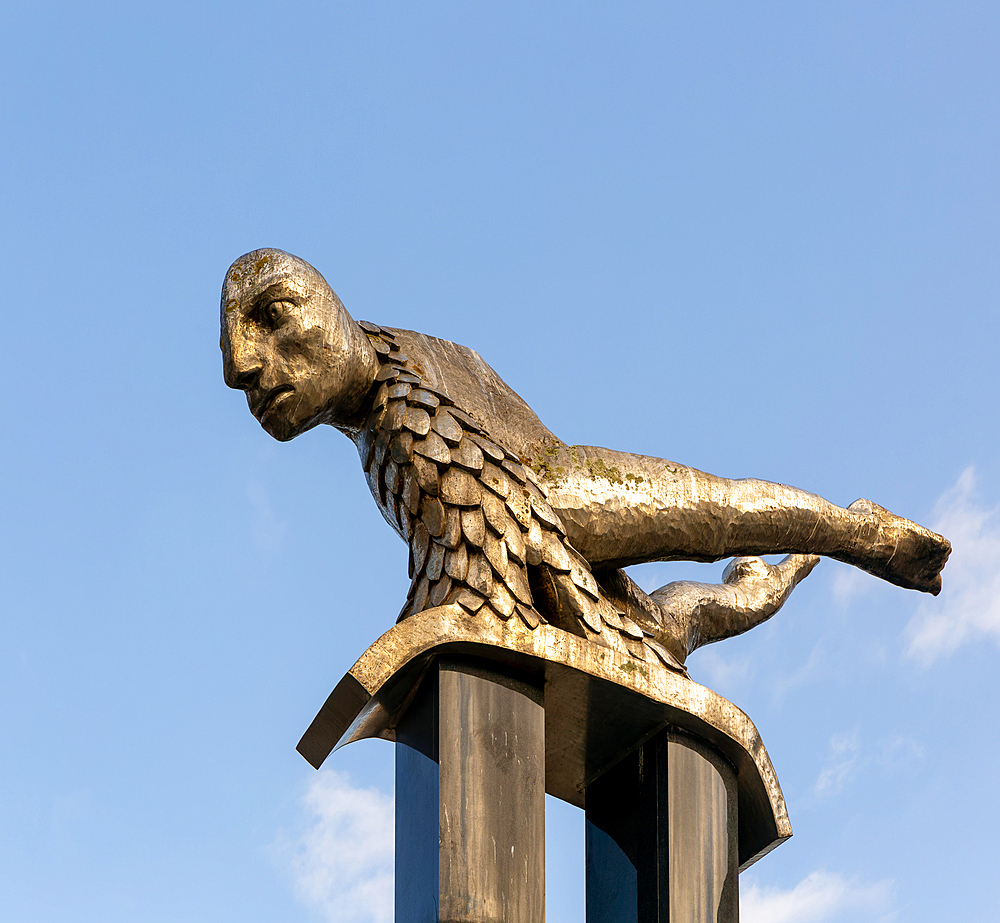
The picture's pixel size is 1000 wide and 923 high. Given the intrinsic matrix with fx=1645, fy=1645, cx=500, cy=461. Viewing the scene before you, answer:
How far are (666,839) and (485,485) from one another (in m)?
1.10

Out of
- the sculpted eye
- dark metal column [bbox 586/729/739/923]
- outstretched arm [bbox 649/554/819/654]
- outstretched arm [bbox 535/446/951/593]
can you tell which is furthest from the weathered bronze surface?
the sculpted eye

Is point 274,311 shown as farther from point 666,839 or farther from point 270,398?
point 666,839

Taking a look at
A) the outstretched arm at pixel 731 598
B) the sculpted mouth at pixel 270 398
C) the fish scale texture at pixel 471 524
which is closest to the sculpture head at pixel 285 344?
the sculpted mouth at pixel 270 398

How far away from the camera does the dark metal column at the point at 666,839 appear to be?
14.7ft

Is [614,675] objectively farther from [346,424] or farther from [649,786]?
[346,424]

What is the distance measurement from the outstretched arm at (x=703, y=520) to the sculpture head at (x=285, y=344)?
713mm

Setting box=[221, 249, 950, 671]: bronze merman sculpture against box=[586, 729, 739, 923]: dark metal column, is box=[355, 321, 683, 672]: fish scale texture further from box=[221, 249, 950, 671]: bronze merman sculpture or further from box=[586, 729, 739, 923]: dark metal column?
box=[586, 729, 739, 923]: dark metal column

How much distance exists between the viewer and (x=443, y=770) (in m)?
4.22

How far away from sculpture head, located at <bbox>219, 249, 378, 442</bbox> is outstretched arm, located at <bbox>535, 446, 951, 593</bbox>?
2.34ft

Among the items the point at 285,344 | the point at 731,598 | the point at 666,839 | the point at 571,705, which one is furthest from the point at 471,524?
the point at 731,598

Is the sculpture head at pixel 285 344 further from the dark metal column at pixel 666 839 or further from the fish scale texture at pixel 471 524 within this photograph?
the dark metal column at pixel 666 839

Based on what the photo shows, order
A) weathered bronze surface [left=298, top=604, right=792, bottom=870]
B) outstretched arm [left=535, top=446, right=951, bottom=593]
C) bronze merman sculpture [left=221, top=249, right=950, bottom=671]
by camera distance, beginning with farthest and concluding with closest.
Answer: outstretched arm [left=535, top=446, right=951, bottom=593] → bronze merman sculpture [left=221, top=249, right=950, bottom=671] → weathered bronze surface [left=298, top=604, right=792, bottom=870]

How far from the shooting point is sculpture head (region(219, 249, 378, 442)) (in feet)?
15.2

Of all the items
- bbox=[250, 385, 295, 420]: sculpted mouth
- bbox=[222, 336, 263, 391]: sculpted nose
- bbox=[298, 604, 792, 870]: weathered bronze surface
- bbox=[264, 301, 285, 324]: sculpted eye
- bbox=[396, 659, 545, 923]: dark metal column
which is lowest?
bbox=[396, 659, 545, 923]: dark metal column
